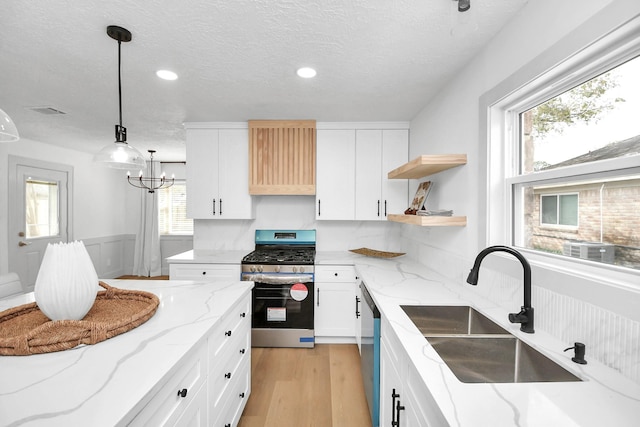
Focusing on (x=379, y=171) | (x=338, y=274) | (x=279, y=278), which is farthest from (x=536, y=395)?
(x=379, y=171)

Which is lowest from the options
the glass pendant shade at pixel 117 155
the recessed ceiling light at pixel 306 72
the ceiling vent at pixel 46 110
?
the glass pendant shade at pixel 117 155

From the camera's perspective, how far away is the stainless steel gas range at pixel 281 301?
2912mm

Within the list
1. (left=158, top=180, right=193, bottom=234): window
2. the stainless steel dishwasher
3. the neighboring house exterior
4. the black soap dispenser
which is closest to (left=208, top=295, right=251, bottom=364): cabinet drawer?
the stainless steel dishwasher

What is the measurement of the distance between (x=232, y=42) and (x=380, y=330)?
186 centimetres

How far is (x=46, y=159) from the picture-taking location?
4273 mm

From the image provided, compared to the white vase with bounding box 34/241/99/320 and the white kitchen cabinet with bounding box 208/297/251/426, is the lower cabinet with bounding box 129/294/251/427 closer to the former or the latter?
the white kitchen cabinet with bounding box 208/297/251/426

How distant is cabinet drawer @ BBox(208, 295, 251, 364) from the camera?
1.39 meters

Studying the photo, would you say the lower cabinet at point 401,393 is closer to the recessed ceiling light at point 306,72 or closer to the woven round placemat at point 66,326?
the woven round placemat at point 66,326

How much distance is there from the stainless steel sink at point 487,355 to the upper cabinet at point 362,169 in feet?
6.04

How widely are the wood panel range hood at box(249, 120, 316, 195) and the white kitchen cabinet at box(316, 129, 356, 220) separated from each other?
9cm

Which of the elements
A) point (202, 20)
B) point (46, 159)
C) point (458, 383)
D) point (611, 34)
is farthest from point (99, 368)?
point (46, 159)

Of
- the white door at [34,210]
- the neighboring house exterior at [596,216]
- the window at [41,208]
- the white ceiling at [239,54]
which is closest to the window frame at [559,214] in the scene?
the neighboring house exterior at [596,216]

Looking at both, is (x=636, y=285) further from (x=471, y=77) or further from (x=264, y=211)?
(x=264, y=211)

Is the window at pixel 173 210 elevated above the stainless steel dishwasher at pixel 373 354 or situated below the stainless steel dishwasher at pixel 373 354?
above
